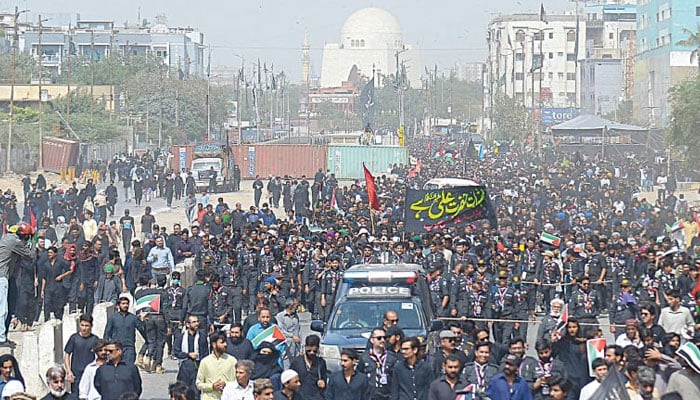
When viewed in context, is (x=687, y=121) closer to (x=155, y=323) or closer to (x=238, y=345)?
(x=155, y=323)

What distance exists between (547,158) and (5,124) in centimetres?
2527

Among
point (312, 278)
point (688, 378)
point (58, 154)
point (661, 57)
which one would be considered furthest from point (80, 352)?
point (661, 57)

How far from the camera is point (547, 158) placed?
6669 centimetres

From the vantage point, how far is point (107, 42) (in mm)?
151000

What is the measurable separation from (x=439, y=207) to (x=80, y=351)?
439 inches

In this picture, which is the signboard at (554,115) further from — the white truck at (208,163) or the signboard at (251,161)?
the white truck at (208,163)

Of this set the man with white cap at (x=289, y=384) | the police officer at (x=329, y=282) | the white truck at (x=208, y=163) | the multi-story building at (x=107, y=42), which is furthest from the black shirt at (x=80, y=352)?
the multi-story building at (x=107, y=42)

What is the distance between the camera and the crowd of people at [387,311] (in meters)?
10.8

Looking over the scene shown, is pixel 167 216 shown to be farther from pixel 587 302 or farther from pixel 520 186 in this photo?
pixel 587 302

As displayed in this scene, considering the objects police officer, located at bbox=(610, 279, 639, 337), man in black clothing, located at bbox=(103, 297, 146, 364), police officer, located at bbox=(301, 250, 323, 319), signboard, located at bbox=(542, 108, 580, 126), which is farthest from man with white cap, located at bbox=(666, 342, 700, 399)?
signboard, located at bbox=(542, 108, 580, 126)

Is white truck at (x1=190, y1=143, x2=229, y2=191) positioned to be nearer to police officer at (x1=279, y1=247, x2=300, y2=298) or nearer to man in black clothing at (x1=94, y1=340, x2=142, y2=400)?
police officer at (x1=279, y1=247, x2=300, y2=298)

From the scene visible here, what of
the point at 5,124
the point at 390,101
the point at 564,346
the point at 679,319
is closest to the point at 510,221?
the point at 679,319

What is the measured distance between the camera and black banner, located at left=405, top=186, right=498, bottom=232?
22.9 metres

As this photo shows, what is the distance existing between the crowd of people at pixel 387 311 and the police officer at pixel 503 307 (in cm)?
2
